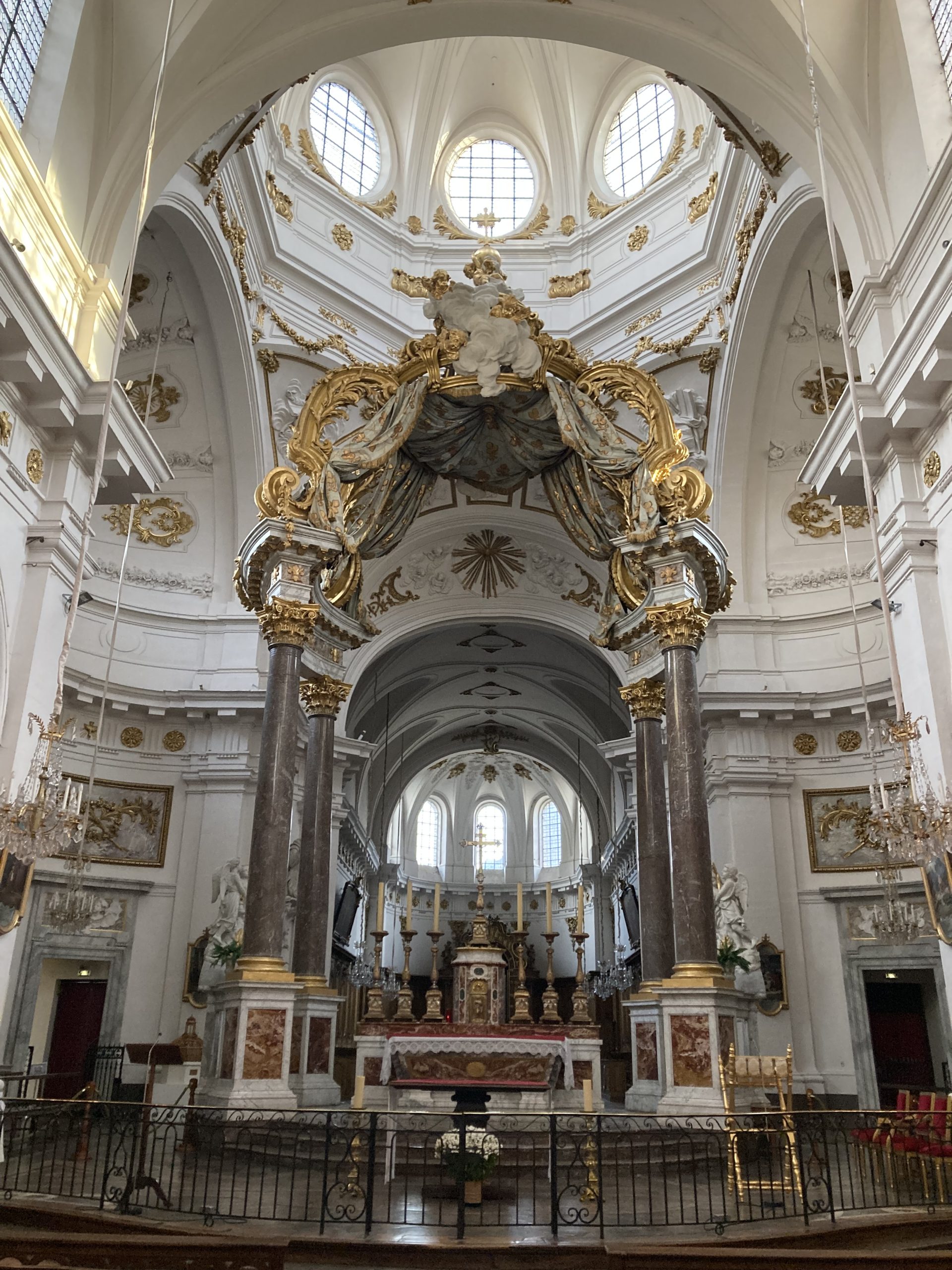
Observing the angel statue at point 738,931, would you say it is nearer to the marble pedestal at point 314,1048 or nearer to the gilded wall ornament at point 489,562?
the marble pedestal at point 314,1048

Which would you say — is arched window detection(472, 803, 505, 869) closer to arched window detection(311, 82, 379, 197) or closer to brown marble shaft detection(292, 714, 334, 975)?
arched window detection(311, 82, 379, 197)

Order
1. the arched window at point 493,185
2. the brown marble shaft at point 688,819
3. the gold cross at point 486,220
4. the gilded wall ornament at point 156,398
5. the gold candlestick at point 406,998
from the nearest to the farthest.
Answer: the brown marble shaft at point 688,819
the gold candlestick at point 406,998
the gilded wall ornament at point 156,398
the gold cross at point 486,220
the arched window at point 493,185

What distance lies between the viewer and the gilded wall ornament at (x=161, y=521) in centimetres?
1595

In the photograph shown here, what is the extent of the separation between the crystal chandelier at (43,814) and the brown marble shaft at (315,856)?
14.4 ft

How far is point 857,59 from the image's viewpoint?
9766mm

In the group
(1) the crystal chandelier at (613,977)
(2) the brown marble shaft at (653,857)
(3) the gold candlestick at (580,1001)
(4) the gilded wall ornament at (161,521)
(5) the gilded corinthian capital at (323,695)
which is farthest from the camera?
(1) the crystal chandelier at (613,977)

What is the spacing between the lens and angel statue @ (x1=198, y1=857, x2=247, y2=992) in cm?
1303

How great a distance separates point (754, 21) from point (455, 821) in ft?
95.8

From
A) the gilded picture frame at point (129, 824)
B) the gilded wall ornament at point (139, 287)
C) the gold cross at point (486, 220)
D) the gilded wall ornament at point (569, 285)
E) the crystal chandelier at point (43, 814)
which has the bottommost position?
the crystal chandelier at point (43, 814)

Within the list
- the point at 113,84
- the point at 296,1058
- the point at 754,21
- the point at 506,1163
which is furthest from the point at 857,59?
the point at 296,1058

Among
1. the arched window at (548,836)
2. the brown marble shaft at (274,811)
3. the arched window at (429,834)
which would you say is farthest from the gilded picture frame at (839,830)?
the arched window at (429,834)

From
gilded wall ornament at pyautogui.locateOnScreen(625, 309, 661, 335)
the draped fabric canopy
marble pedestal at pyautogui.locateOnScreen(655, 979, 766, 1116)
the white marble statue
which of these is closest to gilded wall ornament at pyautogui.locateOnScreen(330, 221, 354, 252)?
gilded wall ornament at pyautogui.locateOnScreen(625, 309, 661, 335)

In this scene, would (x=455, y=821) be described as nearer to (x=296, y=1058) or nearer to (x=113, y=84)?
(x=296, y=1058)

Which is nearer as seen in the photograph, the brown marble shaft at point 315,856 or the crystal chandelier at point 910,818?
the crystal chandelier at point 910,818
